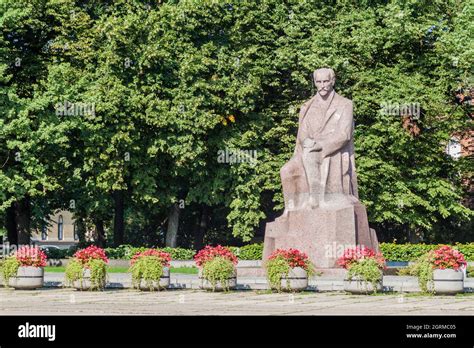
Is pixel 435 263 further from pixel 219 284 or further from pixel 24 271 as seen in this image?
pixel 24 271

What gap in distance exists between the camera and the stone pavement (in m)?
20.0

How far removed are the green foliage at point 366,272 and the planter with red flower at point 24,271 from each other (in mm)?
9454

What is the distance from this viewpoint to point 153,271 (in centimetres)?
Result: 2767

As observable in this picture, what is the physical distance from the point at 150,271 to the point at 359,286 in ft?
19.8

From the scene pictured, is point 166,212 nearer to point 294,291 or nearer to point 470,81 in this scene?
point 470,81

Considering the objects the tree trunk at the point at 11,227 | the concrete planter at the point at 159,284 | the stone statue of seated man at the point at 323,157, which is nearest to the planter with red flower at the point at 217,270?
the concrete planter at the point at 159,284

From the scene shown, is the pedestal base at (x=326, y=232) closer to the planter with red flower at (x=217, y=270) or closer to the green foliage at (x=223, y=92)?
the planter with red flower at (x=217, y=270)

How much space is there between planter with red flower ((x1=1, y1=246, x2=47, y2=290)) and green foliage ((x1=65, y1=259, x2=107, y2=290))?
A: 1218mm

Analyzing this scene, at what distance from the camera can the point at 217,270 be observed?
89.2 feet

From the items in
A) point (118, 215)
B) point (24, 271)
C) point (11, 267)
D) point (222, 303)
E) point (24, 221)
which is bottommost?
point (222, 303)

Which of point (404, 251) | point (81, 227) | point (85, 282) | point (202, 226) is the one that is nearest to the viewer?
point (85, 282)

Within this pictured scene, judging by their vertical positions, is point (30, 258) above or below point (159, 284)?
above

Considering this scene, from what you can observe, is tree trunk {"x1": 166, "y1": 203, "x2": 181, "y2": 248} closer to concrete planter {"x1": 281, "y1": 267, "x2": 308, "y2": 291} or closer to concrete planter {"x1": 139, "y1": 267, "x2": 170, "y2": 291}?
concrete planter {"x1": 139, "y1": 267, "x2": 170, "y2": 291}

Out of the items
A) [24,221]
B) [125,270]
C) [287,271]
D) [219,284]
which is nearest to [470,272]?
[287,271]
